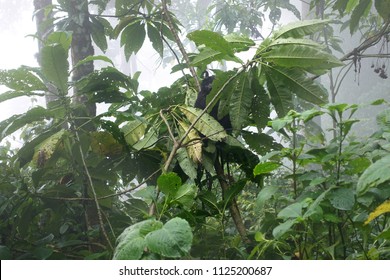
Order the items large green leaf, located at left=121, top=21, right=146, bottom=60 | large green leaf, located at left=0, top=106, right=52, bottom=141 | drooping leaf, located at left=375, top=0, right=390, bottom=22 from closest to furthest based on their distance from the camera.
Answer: large green leaf, located at left=0, top=106, right=52, bottom=141, drooping leaf, located at left=375, top=0, right=390, bottom=22, large green leaf, located at left=121, top=21, right=146, bottom=60

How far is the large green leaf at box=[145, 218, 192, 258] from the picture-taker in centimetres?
59

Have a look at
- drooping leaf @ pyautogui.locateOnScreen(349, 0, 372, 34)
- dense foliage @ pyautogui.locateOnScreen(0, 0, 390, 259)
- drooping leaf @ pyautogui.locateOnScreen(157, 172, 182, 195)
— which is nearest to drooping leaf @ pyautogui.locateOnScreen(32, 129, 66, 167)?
dense foliage @ pyautogui.locateOnScreen(0, 0, 390, 259)

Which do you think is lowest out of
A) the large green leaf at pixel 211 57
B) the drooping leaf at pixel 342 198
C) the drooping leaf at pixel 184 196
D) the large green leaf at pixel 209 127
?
the drooping leaf at pixel 342 198

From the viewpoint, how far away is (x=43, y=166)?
1116mm

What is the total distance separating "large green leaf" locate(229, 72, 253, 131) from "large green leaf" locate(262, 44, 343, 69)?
0.35 ft

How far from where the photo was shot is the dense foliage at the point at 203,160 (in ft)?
2.46

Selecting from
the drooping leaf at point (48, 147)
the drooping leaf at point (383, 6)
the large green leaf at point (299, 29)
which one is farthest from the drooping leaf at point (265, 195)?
the drooping leaf at point (383, 6)

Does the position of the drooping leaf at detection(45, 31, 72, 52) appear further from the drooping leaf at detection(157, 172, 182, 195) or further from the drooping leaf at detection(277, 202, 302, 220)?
the drooping leaf at detection(277, 202, 302, 220)

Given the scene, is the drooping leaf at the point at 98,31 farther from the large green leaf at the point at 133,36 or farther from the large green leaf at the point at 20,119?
the large green leaf at the point at 20,119

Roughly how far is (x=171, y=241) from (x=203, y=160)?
1.40ft

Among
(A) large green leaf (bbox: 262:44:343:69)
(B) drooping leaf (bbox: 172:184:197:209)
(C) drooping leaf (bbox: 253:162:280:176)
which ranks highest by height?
(A) large green leaf (bbox: 262:44:343:69)

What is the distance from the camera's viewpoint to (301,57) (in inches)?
34.2

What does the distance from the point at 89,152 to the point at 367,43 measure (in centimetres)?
91
